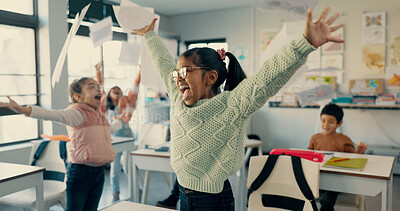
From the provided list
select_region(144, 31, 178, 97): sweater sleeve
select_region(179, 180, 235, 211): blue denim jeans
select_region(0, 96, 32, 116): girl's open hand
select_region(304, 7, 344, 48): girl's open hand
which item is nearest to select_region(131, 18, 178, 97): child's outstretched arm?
select_region(144, 31, 178, 97): sweater sleeve

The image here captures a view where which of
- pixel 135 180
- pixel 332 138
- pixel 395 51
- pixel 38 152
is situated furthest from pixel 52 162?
pixel 395 51

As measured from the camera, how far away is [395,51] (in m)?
4.36

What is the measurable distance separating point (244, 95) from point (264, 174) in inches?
36.1

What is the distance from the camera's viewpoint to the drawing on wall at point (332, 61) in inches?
187

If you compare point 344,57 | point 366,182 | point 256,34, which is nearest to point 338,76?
point 344,57

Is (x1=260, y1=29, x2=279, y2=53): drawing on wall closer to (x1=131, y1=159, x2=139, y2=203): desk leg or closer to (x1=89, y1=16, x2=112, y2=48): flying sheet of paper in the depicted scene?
(x1=131, y1=159, x2=139, y2=203): desk leg

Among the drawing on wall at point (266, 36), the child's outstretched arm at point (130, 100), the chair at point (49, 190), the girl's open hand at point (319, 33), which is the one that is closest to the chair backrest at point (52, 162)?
the chair at point (49, 190)

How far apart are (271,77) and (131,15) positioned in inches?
24.7

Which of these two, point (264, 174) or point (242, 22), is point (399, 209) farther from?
point (242, 22)

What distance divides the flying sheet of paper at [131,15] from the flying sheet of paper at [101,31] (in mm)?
50

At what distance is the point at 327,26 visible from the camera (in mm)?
878

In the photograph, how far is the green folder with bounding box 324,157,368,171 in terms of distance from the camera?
2.06 metres

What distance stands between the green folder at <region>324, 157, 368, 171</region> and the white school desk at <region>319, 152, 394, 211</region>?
4cm

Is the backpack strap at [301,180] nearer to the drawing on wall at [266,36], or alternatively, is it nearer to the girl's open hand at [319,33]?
the girl's open hand at [319,33]
